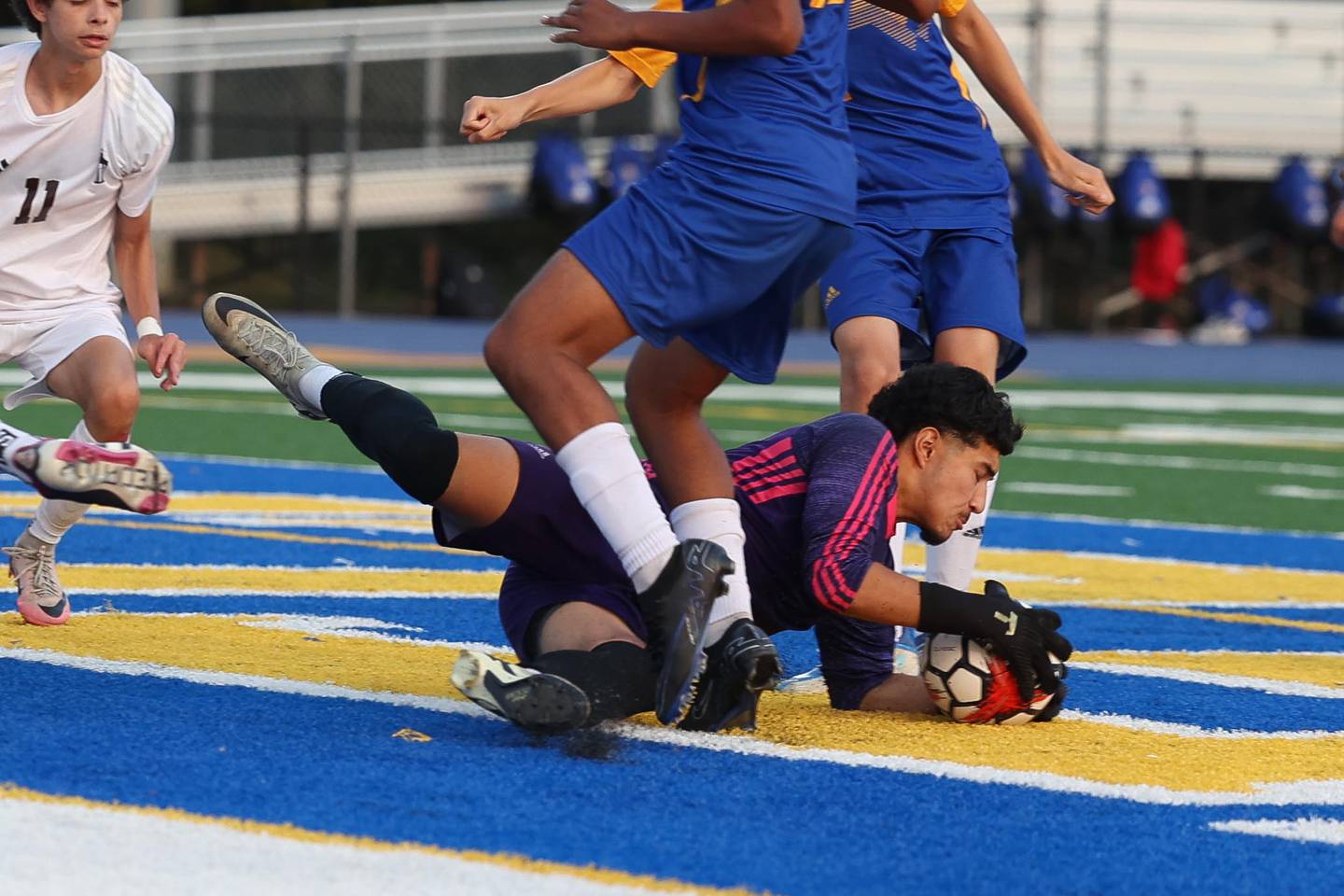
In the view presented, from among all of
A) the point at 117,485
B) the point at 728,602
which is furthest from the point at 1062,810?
the point at 117,485

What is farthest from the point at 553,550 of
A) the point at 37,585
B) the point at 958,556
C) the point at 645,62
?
the point at 37,585

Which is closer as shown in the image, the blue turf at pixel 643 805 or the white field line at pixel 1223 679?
the blue turf at pixel 643 805

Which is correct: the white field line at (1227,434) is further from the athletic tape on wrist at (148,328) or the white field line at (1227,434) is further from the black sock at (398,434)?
the black sock at (398,434)

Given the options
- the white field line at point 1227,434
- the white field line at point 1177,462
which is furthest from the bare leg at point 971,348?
the white field line at point 1227,434

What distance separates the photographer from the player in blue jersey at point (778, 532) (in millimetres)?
4359

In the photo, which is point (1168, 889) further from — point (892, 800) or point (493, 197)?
point (493, 197)

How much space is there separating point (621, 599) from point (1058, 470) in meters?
8.00

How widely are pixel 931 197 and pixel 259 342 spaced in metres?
1.82

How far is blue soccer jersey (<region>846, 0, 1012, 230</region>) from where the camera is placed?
5.86 metres

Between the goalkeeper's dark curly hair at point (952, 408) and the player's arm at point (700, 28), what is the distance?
771 mm

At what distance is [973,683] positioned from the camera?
4.59 m

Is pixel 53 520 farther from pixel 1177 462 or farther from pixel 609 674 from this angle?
pixel 1177 462

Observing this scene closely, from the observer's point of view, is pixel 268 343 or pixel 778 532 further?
pixel 268 343

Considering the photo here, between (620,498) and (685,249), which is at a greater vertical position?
(685,249)
